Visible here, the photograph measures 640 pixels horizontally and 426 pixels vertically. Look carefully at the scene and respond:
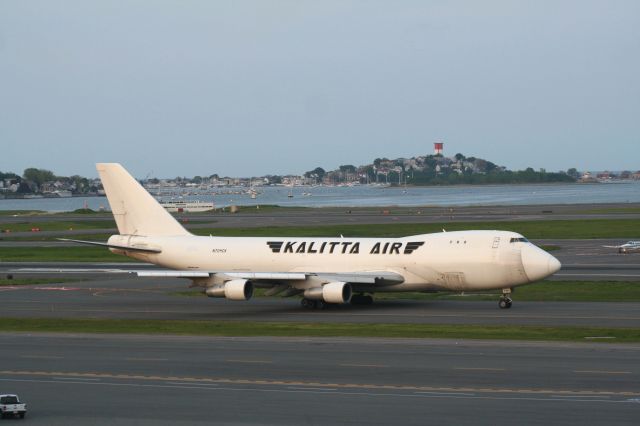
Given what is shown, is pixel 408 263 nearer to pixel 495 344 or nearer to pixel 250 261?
pixel 250 261

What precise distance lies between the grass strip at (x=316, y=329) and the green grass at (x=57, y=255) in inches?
1503

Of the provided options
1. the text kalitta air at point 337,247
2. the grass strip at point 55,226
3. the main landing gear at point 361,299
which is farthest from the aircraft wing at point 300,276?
the grass strip at point 55,226

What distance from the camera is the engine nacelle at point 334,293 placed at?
158 ft

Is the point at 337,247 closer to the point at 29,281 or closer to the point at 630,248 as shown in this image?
the point at 29,281

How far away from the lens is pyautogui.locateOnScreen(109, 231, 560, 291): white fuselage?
157 feet

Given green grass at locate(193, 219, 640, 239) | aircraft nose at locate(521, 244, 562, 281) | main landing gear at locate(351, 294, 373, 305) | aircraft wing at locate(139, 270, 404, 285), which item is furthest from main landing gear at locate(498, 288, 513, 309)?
green grass at locate(193, 219, 640, 239)

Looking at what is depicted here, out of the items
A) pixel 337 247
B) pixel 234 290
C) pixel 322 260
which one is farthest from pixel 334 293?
pixel 337 247

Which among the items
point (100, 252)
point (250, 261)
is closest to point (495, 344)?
point (250, 261)

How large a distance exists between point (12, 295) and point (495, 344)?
104ft

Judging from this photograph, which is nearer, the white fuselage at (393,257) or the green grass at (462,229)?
the white fuselage at (393,257)

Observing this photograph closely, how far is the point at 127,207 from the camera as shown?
186ft

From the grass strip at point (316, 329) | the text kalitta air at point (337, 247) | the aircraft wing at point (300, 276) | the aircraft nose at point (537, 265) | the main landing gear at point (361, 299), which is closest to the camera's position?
the grass strip at point (316, 329)

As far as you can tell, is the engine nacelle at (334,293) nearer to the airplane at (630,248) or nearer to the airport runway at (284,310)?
the airport runway at (284,310)

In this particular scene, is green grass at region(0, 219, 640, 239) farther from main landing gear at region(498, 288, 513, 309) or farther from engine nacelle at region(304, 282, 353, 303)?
engine nacelle at region(304, 282, 353, 303)
